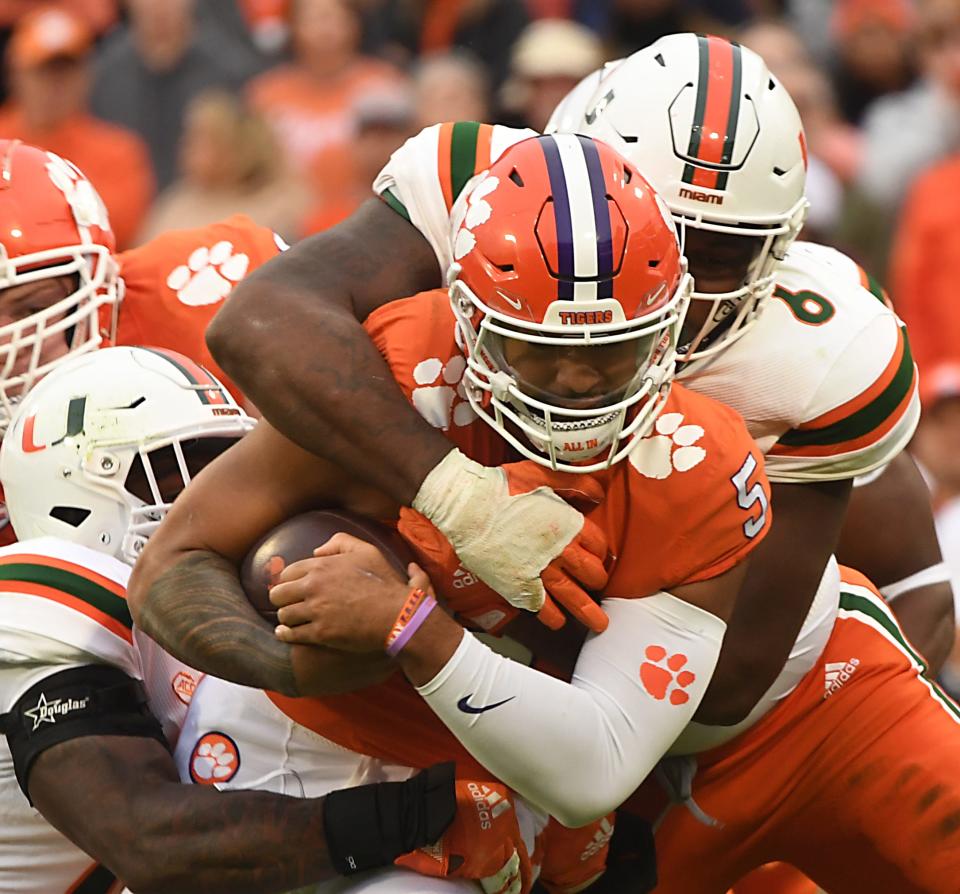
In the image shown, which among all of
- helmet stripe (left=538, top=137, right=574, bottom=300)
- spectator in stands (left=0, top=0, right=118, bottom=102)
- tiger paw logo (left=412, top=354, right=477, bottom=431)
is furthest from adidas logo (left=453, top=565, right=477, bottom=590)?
spectator in stands (left=0, top=0, right=118, bottom=102)

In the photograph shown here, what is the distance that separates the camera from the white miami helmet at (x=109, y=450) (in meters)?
3.39

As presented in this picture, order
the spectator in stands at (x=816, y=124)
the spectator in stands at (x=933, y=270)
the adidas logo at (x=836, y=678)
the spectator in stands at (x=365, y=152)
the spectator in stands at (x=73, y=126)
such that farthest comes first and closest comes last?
→ 1. the spectator in stands at (x=73, y=126)
2. the spectator in stands at (x=816, y=124)
3. the spectator in stands at (x=365, y=152)
4. the spectator in stands at (x=933, y=270)
5. the adidas logo at (x=836, y=678)

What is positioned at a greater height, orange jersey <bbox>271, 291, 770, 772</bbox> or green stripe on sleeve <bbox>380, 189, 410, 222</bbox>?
green stripe on sleeve <bbox>380, 189, 410, 222</bbox>

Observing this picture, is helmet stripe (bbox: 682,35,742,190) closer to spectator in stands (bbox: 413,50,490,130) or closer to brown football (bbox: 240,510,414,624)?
brown football (bbox: 240,510,414,624)

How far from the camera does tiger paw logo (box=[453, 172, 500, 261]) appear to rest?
9.68 feet

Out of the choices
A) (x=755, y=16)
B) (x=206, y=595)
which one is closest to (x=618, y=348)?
(x=206, y=595)

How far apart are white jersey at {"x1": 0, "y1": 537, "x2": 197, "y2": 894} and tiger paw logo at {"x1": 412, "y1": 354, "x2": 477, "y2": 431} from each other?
630 mm

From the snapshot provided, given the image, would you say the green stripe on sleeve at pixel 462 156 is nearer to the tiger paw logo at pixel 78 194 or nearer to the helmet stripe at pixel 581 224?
the helmet stripe at pixel 581 224

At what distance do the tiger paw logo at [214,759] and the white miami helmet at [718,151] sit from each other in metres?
0.99

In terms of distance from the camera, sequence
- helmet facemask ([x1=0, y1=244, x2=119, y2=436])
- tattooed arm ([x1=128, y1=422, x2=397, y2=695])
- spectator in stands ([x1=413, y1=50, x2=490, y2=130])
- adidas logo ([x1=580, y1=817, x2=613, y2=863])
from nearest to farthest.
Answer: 1. tattooed arm ([x1=128, y1=422, x2=397, y2=695])
2. adidas logo ([x1=580, y1=817, x2=613, y2=863])
3. helmet facemask ([x1=0, y1=244, x2=119, y2=436])
4. spectator in stands ([x1=413, y1=50, x2=490, y2=130])

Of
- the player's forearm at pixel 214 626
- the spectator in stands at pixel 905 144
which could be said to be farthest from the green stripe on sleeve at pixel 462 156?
the spectator in stands at pixel 905 144

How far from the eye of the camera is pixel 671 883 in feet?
12.3

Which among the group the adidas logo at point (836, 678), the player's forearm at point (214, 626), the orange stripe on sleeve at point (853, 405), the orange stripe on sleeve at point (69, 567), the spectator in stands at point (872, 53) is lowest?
the spectator in stands at point (872, 53)

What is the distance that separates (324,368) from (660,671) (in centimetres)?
69
